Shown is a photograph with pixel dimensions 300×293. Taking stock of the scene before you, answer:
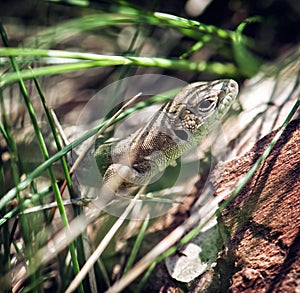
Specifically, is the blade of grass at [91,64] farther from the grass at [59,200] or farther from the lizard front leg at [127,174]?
the lizard front leg at [127,174]

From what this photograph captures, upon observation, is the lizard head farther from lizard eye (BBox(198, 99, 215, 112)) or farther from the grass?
the grass

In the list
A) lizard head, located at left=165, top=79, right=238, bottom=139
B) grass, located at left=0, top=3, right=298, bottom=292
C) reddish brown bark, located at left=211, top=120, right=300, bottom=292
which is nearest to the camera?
reddish brown bark, located at left=211, top=120, right=300, bottom=292

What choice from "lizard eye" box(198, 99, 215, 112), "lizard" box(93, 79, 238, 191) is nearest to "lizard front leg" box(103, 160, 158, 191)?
"lizard" box(93, 79, 238, 191)

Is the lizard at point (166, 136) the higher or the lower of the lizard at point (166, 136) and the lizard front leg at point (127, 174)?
the higher

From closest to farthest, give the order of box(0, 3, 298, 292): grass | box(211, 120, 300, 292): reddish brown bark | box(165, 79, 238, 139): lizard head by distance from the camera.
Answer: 1. box(211, 120, 300, 292): reddish brown bark
2. box(0, 3, 298, 292): grass
3. box(165, 79, 238, 139): lizard head

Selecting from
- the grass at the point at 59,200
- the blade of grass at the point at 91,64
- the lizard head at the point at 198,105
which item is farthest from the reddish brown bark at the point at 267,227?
the blade of grass at the point at 91,64

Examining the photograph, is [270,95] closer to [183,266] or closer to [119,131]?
[119,131]

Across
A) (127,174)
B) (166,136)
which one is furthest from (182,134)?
(127,174)
